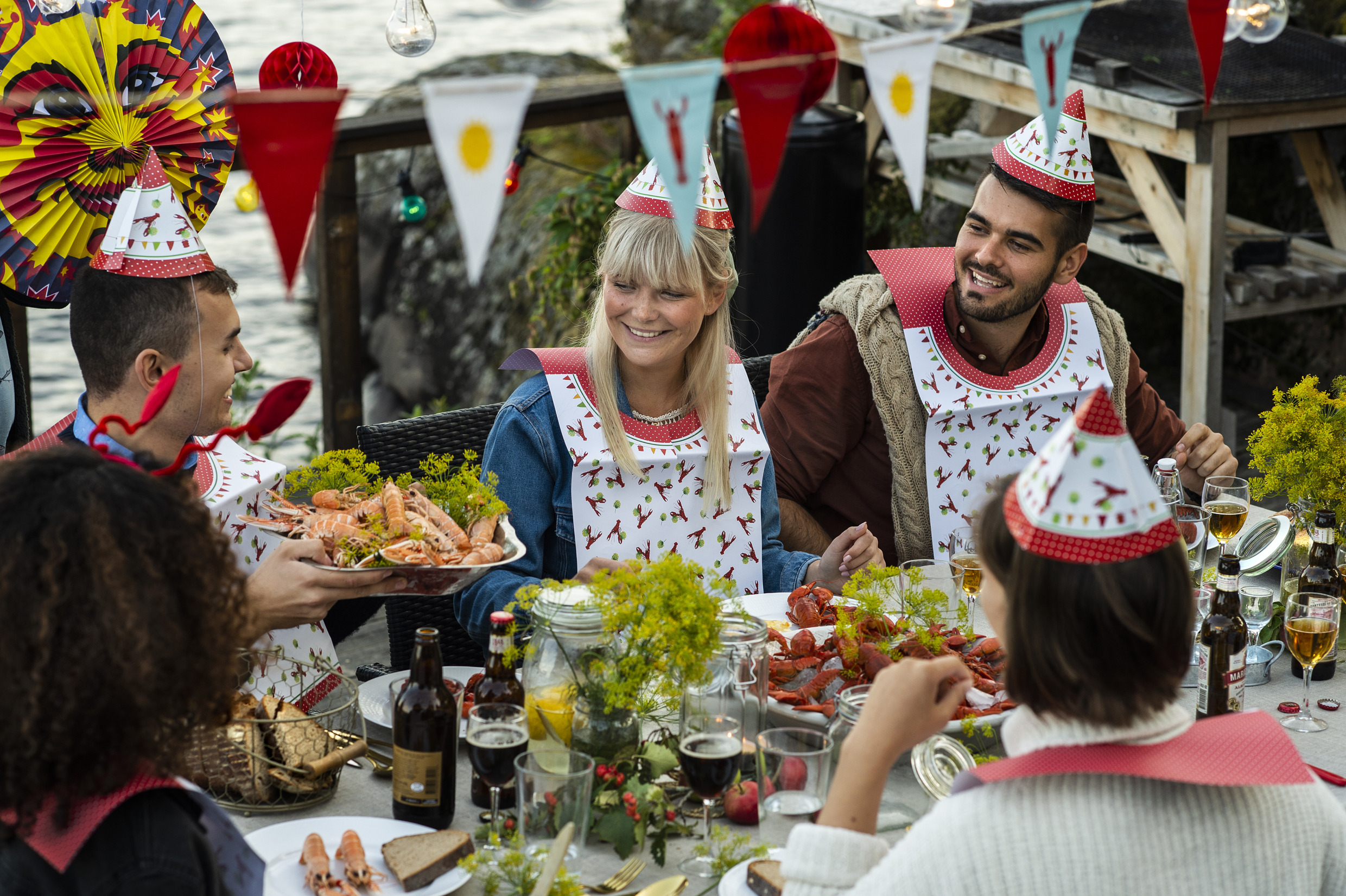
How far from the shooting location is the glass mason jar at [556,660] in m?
1.92

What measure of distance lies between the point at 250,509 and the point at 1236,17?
8.40ft

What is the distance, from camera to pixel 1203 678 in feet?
7.45

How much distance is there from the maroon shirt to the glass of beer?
1.17 meters

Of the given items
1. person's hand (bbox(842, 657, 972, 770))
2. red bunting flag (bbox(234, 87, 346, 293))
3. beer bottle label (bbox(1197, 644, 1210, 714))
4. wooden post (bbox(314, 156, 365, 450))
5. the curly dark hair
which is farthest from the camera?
wooden post (bbox(314, 156, 365, 450))

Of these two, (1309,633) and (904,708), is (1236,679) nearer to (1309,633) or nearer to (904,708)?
(1309,633)

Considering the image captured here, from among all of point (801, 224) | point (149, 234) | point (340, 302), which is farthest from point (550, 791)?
point (801, 224)

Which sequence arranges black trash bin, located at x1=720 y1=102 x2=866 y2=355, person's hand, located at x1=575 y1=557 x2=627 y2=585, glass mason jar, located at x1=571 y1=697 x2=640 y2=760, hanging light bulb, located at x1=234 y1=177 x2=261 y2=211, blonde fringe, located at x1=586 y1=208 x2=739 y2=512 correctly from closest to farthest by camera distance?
glass mason jar, located at x1=571 y1=697 x2=640 y2=760
person's hand, located at x1=575 y1=557 x2=627 y2=585
blonde fringe, located at x1=586 y1=208 x2=739 y2=512
hanging light bulb, located at x1=234 y1=177 x2=261 y2=211
black trash bin, located at x1=720 y1=102 x2=866 y2=355

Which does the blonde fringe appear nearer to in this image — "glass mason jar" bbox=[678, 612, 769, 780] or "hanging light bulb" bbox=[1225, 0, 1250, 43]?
"glass mason jar" bbox=[678, 612, 769, 780]

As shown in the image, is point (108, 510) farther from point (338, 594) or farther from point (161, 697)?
point (338, 594)

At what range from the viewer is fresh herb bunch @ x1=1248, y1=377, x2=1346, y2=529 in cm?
275

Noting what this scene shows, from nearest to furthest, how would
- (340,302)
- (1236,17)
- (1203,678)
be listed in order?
(1203,678) → (1236,17) → (340,302)

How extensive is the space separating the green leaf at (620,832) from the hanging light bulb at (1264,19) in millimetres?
2570

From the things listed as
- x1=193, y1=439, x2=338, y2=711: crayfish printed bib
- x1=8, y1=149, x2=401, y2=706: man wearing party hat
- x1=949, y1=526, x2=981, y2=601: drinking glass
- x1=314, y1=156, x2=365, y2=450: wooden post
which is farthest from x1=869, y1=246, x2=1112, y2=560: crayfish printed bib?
x1=314, y1=156, x2=365, y2=450: wooden post

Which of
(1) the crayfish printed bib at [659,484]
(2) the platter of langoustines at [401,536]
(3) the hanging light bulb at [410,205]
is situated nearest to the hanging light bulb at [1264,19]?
(1) the crayfish printed bib at [659,484]
